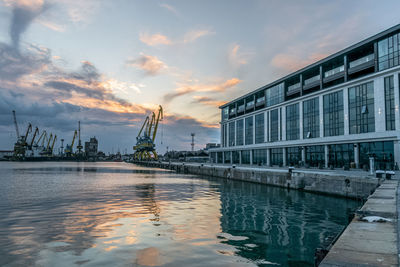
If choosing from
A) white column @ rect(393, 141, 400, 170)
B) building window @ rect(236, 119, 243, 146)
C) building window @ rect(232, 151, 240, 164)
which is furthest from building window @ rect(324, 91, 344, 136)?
building window @ rect(236, 119, 243, 146)

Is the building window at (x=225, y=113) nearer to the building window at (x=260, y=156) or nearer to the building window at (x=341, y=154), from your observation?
the building window at (x=260, y=156)

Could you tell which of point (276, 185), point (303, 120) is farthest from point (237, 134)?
point (276, 185)

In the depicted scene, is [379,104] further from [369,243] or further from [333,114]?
[369,243]

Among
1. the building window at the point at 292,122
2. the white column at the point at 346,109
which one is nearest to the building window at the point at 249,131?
the building window at the point at 292,122

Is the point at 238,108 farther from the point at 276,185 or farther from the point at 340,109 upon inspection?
the point at 276,185

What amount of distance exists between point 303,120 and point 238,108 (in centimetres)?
3769

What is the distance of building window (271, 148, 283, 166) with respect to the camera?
7119 cm

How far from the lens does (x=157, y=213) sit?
21219 mm

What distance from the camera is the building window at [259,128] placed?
276ft

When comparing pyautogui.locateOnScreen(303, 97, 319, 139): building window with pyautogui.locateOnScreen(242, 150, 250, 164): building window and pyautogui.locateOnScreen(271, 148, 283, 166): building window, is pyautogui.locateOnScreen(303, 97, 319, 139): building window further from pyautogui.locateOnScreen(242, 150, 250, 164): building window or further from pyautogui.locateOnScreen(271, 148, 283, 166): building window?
pyautogui.locateOnScreen(242, 150, 250, 164): building window

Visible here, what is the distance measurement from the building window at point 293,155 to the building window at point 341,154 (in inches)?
379

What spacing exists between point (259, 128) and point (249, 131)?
248 inches

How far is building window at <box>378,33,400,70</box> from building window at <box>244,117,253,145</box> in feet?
148

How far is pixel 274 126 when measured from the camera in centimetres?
7812
